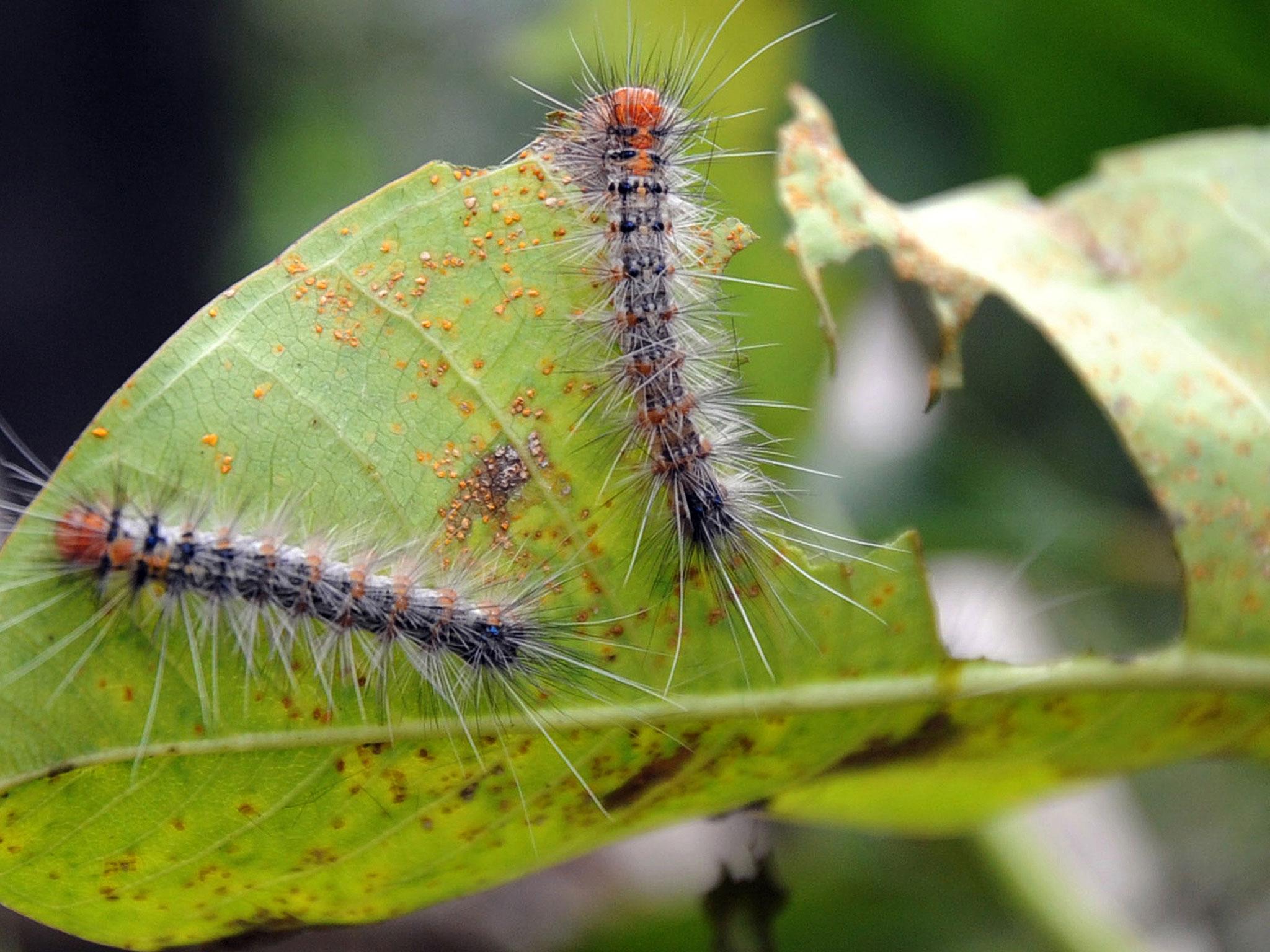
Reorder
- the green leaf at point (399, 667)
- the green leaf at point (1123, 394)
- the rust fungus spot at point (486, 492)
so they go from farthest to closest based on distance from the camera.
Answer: the green leaf at point (1123, 394), the rust fungus spot at point (486, 492), the green leaf at point (399, 667)

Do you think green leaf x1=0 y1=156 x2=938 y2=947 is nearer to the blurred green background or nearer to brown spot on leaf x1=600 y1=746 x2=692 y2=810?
brown spot on leaf x1=600 y1=746 x2=692 y2=810

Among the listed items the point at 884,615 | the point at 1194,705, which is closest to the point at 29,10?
the point at 884,615

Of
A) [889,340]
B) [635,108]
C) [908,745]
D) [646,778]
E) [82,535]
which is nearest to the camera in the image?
[82,535]

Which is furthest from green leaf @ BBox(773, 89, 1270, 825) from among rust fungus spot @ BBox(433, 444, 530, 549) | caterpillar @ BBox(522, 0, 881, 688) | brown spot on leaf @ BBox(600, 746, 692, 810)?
rust fungus spot @ BBox(433, 444, 530, 549)

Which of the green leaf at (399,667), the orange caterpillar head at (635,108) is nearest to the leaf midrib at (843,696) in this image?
the green leaf at (399,667)

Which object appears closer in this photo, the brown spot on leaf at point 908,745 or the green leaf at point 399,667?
the green leaf at point 399,667

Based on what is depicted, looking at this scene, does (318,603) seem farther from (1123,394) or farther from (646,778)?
(1123,394)

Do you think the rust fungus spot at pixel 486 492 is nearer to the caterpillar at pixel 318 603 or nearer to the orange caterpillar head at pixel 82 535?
the caterpillar at pixel 318 603

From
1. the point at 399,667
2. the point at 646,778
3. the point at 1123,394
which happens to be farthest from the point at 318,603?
the point at 1123,394
